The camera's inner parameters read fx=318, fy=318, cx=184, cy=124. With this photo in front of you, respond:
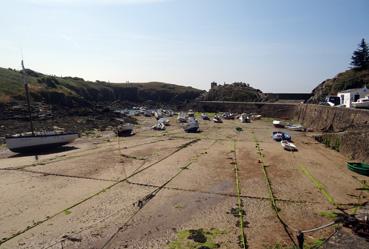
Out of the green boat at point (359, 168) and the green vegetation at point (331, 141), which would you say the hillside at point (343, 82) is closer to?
the green vegetation at point (331, 141)

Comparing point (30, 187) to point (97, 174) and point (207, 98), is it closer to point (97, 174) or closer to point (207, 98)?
point (97, 174)

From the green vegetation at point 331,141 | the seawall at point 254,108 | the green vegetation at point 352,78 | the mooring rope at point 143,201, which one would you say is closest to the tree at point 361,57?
the green vegetation at point 352,78

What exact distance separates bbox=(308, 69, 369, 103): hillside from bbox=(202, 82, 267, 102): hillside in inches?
802

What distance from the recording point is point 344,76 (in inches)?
2697

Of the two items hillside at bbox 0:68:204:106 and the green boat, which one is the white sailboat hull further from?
the green boat

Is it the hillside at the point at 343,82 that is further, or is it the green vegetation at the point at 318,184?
the hillside at the point at 343,82

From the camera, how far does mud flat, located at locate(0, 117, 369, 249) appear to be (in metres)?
13.4

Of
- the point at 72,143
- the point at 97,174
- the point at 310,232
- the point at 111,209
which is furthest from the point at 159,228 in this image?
the point at 72,143

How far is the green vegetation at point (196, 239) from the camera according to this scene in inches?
495

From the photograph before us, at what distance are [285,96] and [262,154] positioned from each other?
6494cm

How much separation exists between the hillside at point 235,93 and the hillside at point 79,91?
1276 cm

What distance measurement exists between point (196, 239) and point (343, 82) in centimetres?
6325

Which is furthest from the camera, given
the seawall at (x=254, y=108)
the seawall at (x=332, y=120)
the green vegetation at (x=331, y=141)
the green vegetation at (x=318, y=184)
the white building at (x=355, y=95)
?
the seawall at (x=254, y=108)

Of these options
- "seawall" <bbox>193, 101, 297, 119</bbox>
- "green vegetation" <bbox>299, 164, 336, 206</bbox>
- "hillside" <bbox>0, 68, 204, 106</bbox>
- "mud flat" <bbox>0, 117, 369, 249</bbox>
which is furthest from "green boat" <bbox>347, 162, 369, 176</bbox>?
"hillside" <bbox>0, 68, 204, 106</bbox>
